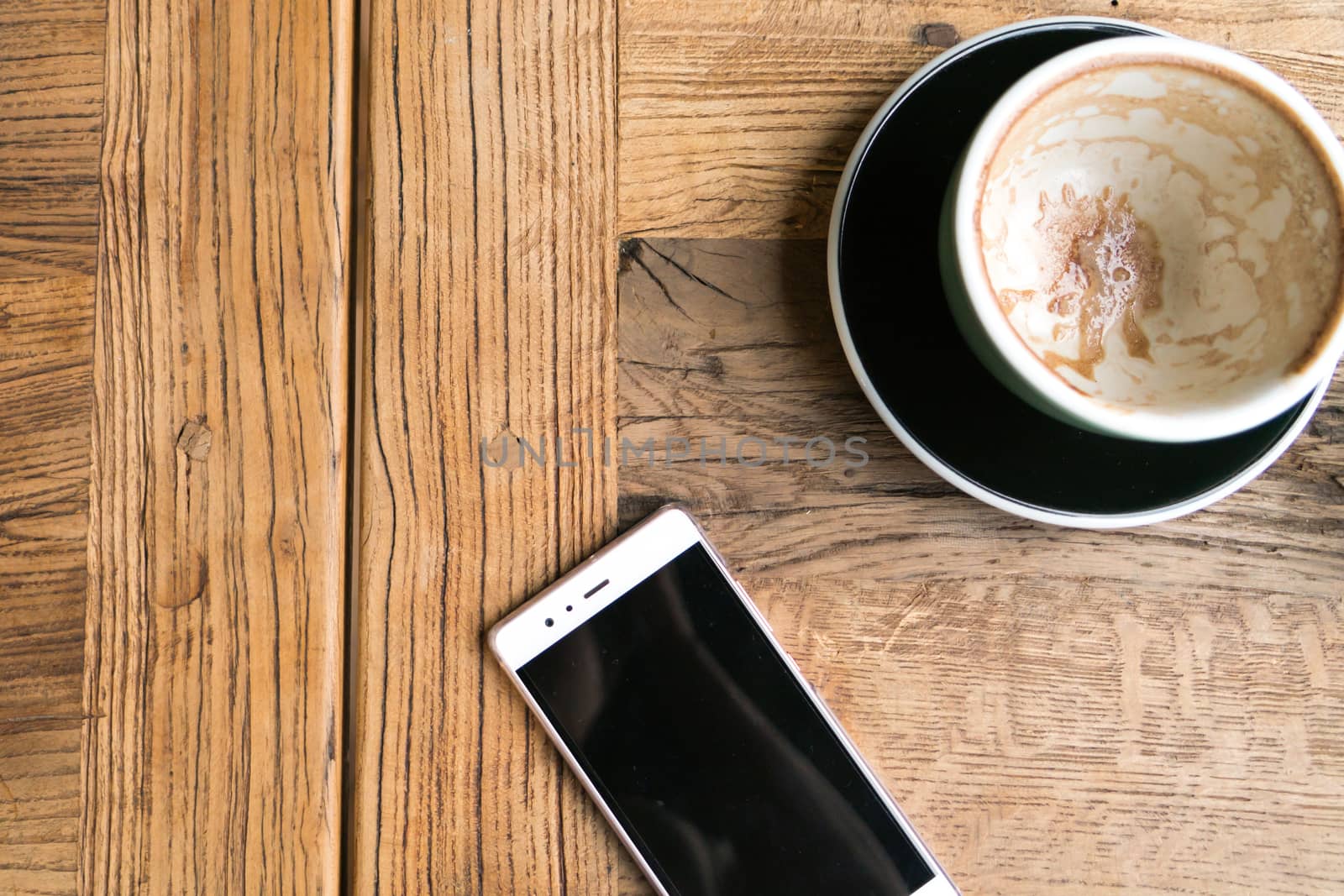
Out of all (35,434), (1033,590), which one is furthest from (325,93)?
(1033,590)

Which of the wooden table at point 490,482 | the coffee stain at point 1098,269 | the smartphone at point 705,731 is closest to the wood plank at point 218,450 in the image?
the wooden table at point 490,482

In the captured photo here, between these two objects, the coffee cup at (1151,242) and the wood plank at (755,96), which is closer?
the coffee cup at (1151,242)

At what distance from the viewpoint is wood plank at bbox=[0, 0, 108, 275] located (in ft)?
1.52

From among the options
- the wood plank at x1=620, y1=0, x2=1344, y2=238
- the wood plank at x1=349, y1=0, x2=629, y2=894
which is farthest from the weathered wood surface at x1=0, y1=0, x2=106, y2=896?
the wood plank at x1=620, y1=0, x2=1344, y2=238

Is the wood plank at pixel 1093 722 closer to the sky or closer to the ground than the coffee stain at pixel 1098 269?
closer to the ground

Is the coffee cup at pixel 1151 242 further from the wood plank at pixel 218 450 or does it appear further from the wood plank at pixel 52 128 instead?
the wood plank at pixel 52 128

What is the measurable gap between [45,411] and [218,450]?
9 cm

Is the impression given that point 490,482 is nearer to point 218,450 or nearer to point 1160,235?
point 218,450

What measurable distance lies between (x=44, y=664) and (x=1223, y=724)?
594mm

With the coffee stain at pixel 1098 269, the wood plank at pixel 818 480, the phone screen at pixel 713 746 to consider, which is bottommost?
the phone screen at pixel 713 746

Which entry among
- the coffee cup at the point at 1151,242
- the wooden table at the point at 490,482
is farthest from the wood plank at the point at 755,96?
the coffee cup at the point at 1151,242

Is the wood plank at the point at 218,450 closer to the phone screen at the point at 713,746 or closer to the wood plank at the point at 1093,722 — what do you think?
the phone screen at the point at 713,746

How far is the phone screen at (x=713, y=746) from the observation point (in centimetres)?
45

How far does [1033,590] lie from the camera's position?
0.47 metres
